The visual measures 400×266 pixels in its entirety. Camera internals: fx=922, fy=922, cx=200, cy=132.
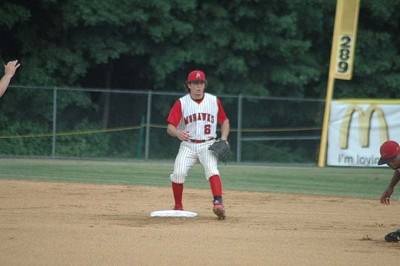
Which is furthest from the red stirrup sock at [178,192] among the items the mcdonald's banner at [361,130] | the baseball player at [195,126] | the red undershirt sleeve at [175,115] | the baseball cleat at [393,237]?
the mcdonald's banner at [361,130]

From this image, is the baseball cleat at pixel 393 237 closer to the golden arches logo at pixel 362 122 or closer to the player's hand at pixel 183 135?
the player's hand at pixel 183 135

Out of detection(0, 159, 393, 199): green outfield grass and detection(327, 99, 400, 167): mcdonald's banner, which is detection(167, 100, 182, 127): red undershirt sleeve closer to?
detection(0, 159, 393, 199): green outfield grass

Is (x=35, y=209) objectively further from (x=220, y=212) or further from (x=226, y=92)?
(x=226, y=92)

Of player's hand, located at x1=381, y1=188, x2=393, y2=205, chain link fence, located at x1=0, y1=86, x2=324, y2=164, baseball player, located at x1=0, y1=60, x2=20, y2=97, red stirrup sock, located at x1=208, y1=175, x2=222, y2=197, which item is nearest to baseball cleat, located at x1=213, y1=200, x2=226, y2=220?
red stirrup sock, located at x1=208, y1=175, x2=222, y2=197

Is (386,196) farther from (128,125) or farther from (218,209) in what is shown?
(128,125)

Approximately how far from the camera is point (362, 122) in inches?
1035

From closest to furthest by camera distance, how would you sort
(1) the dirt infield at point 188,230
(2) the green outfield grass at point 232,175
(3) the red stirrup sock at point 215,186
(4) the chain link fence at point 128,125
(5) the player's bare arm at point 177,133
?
(1) the dirt infield at point 188,230 → (3) the red stirrup sock at point 215,186 → (5) the player's bare arm at point 177,133 → (2) the green outfield grass at point 232,175 → (4) the chain link fence at point 128,125

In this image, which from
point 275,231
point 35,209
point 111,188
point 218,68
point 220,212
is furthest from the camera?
point 218,68

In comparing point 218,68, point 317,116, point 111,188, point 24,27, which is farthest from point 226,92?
point 111,188

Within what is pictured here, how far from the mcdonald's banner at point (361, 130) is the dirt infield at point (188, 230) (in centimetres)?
992

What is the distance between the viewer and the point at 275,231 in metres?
11.1

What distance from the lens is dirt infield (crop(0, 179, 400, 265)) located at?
Answer: 8.80 metres

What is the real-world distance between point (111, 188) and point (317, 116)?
1496 cm

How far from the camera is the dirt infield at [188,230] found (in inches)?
347
